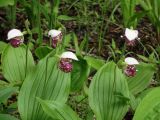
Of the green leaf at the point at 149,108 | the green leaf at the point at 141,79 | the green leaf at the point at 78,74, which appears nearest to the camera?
the green leaf at the point at 149,108

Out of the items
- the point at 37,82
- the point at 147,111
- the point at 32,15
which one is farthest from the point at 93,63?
the point at 32,15

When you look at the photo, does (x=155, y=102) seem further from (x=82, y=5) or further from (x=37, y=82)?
(x=82, y=5)

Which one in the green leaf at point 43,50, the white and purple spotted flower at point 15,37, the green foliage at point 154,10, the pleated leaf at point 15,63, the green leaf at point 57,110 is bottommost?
the green leaf at point 57,110

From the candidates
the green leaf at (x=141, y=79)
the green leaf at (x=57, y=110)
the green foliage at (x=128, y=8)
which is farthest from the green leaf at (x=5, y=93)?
the green foliage at (x=128, y=8)

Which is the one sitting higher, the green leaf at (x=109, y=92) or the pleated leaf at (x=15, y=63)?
the pleated leaf at (x=15, y=63)

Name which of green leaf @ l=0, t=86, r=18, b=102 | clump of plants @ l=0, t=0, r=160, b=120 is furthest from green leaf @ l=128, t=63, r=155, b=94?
green leaf @ l=0, t=86, r=18, b=102

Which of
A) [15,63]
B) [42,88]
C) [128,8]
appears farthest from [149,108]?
[128,8]

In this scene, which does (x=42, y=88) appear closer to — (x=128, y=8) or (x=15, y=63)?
(x=15, y=63)

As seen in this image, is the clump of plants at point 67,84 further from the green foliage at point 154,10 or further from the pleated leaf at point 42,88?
the green foliage at point 154,10
